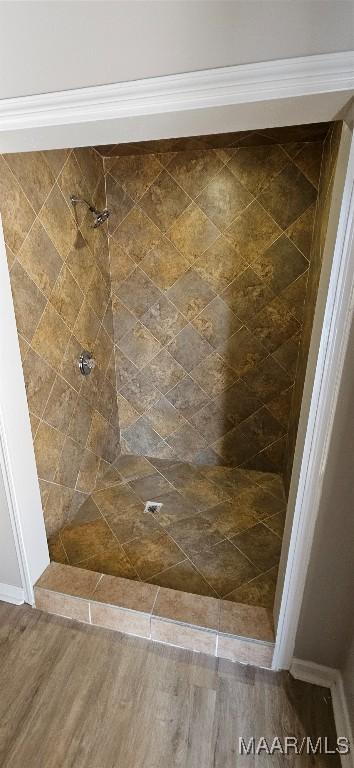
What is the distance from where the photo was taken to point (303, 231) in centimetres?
209

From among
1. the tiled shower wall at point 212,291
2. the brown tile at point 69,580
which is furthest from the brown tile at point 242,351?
the brown tile at point 69,580

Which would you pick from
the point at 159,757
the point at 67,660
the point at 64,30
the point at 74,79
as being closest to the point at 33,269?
the point at 74,79

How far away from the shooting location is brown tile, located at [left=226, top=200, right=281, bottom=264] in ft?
6.93

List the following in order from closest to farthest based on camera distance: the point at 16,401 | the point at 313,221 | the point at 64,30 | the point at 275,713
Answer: the point at 64,30
the point at 275,713
the point at 16,401
the point at 313,221

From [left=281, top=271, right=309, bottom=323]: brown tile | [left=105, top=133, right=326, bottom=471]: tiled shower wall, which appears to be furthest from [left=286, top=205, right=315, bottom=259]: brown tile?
[left=281, top=271, right=309, bottom=323]: brown tile

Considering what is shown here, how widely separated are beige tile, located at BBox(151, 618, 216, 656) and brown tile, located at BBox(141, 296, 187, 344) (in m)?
1.66

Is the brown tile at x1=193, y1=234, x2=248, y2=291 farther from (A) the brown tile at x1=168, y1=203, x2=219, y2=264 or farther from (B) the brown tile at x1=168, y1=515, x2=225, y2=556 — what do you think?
(B) the brown tile at x1=168, y1=515, x2=225, y2=556

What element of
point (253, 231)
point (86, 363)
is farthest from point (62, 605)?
point (253, 231)

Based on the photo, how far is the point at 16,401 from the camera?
1.43 meters

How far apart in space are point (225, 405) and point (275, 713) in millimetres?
1622

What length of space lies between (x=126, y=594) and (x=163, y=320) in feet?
5.40

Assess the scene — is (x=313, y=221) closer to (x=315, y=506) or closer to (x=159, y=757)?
(x=315, y=506)

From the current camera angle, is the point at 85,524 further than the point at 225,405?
No

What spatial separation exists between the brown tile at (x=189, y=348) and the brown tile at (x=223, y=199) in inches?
27.3
